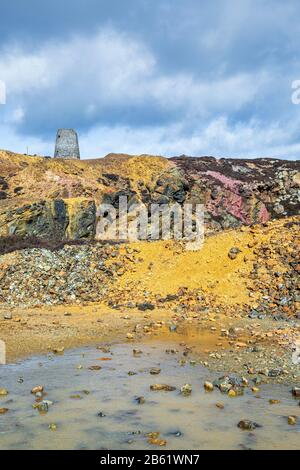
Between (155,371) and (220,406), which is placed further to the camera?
(155,371)

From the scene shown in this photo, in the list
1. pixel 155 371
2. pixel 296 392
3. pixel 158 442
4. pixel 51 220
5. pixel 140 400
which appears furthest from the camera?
pixel 51 220

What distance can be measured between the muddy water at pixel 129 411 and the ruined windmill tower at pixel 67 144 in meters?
62.8

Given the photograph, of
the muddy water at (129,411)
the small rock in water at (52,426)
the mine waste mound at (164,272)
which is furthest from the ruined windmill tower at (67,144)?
the small rock in water at (52,426)

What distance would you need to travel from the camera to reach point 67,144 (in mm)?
69875

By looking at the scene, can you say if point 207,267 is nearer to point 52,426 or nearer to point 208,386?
point 208,386

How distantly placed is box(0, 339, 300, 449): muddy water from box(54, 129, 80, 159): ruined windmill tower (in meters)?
62.8

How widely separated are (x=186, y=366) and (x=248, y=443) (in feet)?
13.0

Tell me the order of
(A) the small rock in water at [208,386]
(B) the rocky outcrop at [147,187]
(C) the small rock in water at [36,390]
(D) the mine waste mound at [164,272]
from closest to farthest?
(C) the small rock in water at [36,390]
(A) the small rock in water at [208,386]
(D) the mine waste mound at [164,272]
(B) the rocky outcrop at [147,187]

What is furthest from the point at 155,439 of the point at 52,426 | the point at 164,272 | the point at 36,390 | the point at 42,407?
the point at 164,272

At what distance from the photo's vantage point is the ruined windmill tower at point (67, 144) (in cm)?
6944

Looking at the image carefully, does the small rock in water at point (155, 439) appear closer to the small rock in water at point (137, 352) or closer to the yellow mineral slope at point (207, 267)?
the small rock in water at point (137, 352)

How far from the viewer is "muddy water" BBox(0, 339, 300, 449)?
593 cm

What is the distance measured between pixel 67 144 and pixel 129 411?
67.0 metres

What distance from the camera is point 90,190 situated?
5100 centimetres
